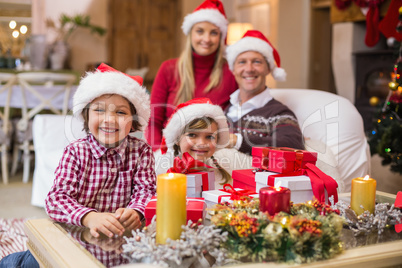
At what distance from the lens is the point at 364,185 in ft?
4.30

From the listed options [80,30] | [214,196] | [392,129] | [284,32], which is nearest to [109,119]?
[214,196]

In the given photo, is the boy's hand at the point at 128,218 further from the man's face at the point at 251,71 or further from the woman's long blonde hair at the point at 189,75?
the woman's long blonde hair at the point at 189,75

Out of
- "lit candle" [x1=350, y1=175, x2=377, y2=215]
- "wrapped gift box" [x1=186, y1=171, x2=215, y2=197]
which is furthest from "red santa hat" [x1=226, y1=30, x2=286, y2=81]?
"lit candle" [x1=350, y1=175, x2=377, y2=215]

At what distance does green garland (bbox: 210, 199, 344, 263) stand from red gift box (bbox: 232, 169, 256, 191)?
0.44 metres

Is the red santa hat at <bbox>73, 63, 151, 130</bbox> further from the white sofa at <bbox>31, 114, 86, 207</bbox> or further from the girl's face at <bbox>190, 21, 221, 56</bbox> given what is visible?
the white sofa at <bbox>31, 114, 86, 207</bbox>

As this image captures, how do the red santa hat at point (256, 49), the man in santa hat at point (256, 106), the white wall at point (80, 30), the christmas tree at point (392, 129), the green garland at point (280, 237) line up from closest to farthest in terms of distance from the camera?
1. the green garland at point (280, 237)
2. the man in santa hat at point (256, 106)
3. the red santa hat at point (256, 49)
4. the christmas tree at point (392, 129)
5. the white wall at point (80, 30)

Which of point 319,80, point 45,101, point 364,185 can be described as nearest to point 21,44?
point 45,101

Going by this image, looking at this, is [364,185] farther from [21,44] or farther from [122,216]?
[21,44]

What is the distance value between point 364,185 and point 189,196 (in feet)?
1.75

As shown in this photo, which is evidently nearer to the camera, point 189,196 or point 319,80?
point 189,196

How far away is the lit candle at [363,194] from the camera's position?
1.31 m

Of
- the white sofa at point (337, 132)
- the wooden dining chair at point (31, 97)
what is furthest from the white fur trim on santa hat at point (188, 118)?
the wooden dining chair at point (31, 97)

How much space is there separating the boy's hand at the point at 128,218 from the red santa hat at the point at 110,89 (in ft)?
1.21

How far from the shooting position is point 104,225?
121 centimetres
